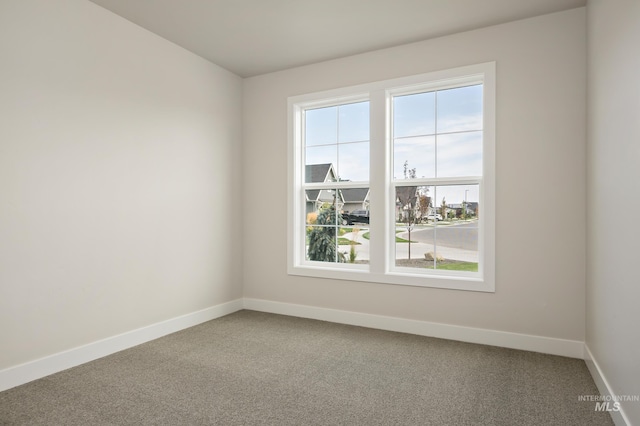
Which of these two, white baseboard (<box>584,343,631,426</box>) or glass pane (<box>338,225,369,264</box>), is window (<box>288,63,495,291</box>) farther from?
white baseboard (<box>584,343,631,426</box>)

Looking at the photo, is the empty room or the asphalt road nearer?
the empty room

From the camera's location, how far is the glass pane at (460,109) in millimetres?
3498

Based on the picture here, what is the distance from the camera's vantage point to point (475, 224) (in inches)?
138

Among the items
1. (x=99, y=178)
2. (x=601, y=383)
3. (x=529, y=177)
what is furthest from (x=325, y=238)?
(x=601, y=383)

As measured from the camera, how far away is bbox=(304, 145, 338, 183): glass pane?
4.25 metres

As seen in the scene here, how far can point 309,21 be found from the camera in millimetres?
3264

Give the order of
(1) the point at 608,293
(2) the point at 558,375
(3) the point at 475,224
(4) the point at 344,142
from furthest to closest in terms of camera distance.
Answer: (4) the point at 344,142 → (3) the point at 475,224 → (2) the point at 558,375 → (1) the point at 608,293

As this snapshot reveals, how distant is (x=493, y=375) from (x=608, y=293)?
93cm

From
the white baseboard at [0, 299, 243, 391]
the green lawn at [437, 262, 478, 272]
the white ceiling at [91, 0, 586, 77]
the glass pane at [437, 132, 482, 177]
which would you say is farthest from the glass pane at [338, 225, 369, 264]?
the white ceiling at [91, 0, 586, 77]

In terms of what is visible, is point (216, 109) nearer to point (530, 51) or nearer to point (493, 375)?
point (530, 51)

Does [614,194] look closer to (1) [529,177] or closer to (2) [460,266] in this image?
(1) [529,177]

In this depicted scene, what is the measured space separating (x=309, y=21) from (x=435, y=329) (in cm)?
300

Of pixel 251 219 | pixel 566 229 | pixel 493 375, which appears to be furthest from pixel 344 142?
pixel 493 375

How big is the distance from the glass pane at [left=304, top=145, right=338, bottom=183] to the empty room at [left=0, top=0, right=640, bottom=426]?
3cm
